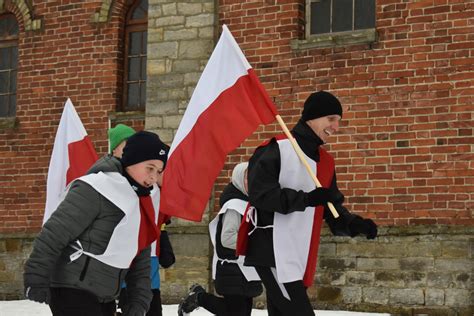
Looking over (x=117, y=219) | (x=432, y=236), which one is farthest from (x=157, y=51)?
(x=117, y=219)

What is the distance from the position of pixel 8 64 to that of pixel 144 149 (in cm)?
937

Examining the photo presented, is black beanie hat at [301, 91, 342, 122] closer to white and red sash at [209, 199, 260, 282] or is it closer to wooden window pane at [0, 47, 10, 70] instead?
white and red sash at [209, 199, 260, 282]

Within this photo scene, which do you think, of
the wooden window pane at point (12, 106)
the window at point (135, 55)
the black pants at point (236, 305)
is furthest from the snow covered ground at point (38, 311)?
the window at point (135, 55)

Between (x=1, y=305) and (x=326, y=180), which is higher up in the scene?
(x=326, y=180)

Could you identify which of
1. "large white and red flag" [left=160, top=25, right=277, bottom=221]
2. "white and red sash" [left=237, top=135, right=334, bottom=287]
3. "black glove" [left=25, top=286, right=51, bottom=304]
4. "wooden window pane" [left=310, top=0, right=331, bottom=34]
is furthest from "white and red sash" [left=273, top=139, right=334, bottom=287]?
"wooden window pane" [left=310, top=0, right=331, bottom=34]

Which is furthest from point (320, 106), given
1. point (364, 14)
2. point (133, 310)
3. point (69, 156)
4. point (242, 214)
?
point (364, 14)

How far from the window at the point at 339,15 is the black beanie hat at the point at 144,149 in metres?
6.21

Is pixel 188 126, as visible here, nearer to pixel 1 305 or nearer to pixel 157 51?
pixel 157 51

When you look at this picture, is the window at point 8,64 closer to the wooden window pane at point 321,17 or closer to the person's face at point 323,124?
the wooden window pane at point 321,17

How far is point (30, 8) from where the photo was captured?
12.8 m

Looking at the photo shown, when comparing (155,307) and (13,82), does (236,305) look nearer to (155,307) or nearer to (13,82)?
(155,307)

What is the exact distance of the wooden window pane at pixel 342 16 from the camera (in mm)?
10242

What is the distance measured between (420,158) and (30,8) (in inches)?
246

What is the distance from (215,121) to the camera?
18.6ft
